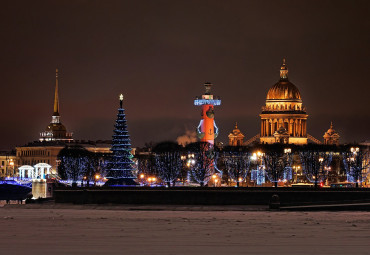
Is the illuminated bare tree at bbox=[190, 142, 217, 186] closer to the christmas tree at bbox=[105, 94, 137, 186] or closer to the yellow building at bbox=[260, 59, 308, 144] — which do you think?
the christmas tree at bbox=[105, 94, 137, 186]

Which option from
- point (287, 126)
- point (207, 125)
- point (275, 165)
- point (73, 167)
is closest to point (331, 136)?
point (287, 126)

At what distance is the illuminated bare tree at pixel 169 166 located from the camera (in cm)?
9662

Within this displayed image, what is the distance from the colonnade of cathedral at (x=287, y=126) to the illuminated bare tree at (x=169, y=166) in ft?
205

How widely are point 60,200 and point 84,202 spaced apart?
5.17ft

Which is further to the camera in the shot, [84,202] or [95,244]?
[84,202]

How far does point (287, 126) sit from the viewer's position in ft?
547

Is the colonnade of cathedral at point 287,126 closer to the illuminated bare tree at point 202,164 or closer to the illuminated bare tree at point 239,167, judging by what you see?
the illuminated bare tree at point 202,164

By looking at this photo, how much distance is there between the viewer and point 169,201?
2482 inches

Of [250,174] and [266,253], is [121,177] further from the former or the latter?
[266,253]

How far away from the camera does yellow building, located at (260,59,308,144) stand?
16600 cm

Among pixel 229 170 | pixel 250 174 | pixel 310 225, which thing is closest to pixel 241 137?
pixel 250 174

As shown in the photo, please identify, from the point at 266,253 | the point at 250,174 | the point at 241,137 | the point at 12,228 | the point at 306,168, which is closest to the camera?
the point at 266,253

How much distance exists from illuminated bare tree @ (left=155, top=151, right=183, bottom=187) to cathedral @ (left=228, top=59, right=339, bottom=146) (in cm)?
6114

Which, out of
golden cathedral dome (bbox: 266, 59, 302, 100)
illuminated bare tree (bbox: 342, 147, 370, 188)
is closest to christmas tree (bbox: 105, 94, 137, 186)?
illuminated bare tree (bbox: 342, 147, 370, 188)
